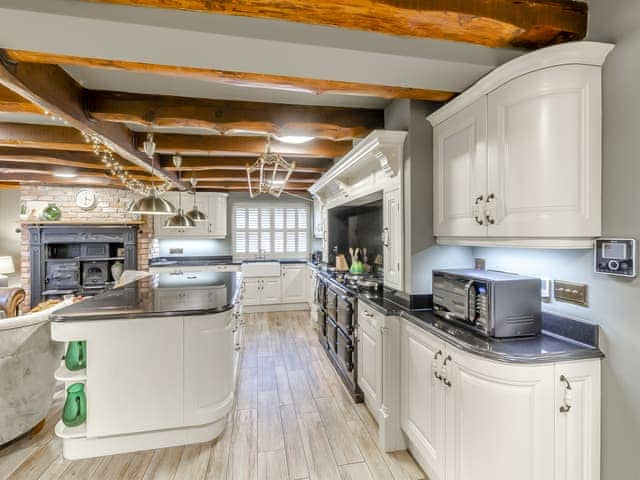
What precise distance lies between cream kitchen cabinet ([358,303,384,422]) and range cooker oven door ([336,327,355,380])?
0.62ft

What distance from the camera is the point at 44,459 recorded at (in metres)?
2.11

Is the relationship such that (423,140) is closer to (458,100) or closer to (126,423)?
(458,100)

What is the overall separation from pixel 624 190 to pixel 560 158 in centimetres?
27

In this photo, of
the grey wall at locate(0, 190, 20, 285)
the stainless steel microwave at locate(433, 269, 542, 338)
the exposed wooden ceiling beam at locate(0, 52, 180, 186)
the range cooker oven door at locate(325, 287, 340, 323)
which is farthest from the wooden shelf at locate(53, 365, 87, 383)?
the grey wall at locate(0, 190, 20, 285)

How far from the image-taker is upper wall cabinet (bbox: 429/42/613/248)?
138 centimetres

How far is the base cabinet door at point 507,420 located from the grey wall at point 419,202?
83 cm

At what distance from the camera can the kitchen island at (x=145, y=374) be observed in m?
2.13

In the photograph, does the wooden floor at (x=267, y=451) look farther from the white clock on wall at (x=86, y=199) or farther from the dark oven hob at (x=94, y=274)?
the white clock on wall at (x=86, y=199)

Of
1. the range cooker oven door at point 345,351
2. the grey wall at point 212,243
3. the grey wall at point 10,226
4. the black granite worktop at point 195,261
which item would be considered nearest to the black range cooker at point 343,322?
the range cooker oven door at point 345,351

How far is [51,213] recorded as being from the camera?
17.9 feet

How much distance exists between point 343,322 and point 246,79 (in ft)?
7.25

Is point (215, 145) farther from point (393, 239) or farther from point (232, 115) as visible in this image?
point (393, 239)

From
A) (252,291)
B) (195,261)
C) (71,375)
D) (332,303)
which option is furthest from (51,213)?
(332,303)

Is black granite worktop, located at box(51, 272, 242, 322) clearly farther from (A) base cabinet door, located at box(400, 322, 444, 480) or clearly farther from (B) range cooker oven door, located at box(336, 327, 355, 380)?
(A) base cabinet door, located at box(400, 322, 444, 480)
